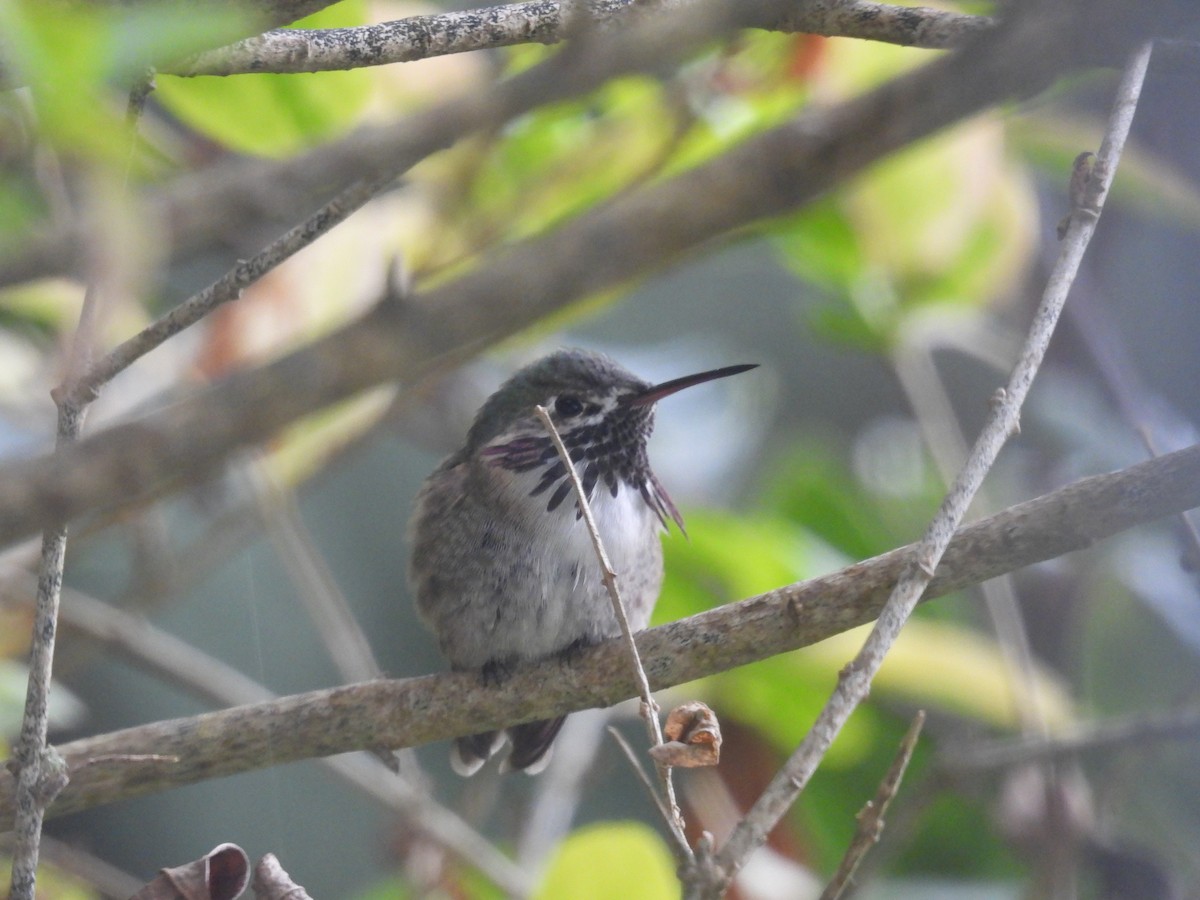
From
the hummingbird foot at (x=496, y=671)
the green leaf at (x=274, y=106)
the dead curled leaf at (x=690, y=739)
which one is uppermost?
the green leaf at (x=274, y=106)

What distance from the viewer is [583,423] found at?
3.28 m

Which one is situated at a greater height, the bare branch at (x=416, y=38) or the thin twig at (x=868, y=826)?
the bare branch at (x=416, y=38)

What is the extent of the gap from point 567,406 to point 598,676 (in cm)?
90

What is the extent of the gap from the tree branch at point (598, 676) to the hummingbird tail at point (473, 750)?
48cm

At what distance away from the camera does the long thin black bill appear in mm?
2836

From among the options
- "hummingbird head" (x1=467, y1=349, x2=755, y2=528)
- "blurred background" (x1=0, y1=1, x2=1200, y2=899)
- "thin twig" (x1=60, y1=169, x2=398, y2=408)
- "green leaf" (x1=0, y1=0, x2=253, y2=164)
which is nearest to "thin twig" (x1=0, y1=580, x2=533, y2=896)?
"blurred background" (x1=0, y1=1, x2=1200, y2=899)

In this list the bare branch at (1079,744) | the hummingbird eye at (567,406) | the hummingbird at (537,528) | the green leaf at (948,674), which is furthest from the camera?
the green leaf at (948,674)

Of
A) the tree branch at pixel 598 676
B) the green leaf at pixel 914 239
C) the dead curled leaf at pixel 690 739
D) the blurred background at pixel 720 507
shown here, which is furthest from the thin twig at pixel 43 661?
the green leaf at pixel 914 239

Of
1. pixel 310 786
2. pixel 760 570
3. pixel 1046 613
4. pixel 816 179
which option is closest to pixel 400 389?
pixel 760 570

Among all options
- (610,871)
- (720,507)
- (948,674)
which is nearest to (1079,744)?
(948,674)

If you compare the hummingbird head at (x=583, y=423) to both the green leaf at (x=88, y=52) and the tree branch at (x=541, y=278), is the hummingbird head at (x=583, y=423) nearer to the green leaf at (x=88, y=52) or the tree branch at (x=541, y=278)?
the tree branch at (x=541, y=278)

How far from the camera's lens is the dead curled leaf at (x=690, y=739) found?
1.78 meters

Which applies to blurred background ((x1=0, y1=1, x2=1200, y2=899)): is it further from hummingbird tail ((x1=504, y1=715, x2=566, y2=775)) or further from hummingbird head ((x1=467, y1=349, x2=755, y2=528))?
hummingbird tail ((x1=504, y1=715, x2=566, y2=775))

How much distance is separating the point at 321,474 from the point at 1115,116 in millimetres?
2689
